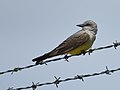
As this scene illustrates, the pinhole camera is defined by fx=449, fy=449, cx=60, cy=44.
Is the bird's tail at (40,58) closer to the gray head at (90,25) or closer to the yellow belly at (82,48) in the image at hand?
the yellow belly at (82,48)

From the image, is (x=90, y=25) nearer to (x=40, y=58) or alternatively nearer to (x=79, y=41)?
(x=79, y=41)

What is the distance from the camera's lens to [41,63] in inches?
305

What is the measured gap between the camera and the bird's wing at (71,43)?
940 centimetres

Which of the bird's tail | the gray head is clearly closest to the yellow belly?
the gray head

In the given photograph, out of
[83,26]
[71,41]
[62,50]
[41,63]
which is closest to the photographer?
[41,63]

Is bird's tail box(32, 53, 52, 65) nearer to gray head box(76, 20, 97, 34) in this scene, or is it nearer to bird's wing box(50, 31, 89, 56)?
bird's wing box(50, 31, 89, 56)

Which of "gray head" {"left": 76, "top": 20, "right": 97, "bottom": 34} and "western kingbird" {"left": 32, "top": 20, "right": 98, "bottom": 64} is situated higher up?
"gray head" {"left": 76, "top": 20, "right": 97, "bottom": 34}

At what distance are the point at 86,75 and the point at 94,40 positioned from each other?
141 inches

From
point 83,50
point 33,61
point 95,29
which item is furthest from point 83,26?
point 33,61

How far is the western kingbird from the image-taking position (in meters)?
9.54

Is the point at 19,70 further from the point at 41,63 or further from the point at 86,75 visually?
the point at 86,75

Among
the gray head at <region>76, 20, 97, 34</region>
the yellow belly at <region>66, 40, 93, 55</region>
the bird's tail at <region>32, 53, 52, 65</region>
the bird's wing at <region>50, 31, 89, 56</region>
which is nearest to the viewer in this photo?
the bird's tail at <region>32, 53, 52, 65</region>

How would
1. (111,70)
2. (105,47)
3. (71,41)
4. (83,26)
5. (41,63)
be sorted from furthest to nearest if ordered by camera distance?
(83,26) < (71,41) < (41,63) < (105,47) < (111,70)

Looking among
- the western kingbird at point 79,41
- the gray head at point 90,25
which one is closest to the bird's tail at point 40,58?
the western kingbird at point 79,41
